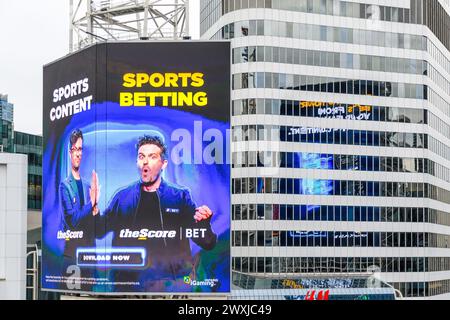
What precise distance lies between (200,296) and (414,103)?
260 feet

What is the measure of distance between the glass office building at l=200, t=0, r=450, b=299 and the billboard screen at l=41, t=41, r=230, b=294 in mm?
60050

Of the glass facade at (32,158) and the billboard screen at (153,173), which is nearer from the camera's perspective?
the billboard screen at (153,173)

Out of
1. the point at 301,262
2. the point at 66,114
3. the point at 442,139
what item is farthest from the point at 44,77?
the point at 442,139

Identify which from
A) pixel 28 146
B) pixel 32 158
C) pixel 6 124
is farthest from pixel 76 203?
pixel 6 124

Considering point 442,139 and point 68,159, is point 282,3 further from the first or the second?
point 68,159

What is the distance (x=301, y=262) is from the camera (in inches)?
4432

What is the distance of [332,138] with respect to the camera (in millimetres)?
116375

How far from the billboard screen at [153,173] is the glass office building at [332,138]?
60050mm

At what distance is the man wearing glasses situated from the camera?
2030 inches

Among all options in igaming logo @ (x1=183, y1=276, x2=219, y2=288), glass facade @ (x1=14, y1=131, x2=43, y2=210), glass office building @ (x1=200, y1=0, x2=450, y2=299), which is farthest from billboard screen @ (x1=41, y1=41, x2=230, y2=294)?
glass facade @ (x1=14, y1=131, x2=43, y2=210)

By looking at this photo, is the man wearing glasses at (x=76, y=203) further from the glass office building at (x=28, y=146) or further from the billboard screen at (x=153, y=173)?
the glass office building at (x=28, y=146)

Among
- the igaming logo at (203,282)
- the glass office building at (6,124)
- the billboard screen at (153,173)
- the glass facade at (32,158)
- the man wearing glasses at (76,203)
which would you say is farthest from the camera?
the glass office building at (6,124)

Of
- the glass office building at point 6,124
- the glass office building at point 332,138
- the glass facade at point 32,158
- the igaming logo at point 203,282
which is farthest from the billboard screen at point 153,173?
the glass office building at point 6,124

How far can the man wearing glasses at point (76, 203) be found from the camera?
51562 mm
